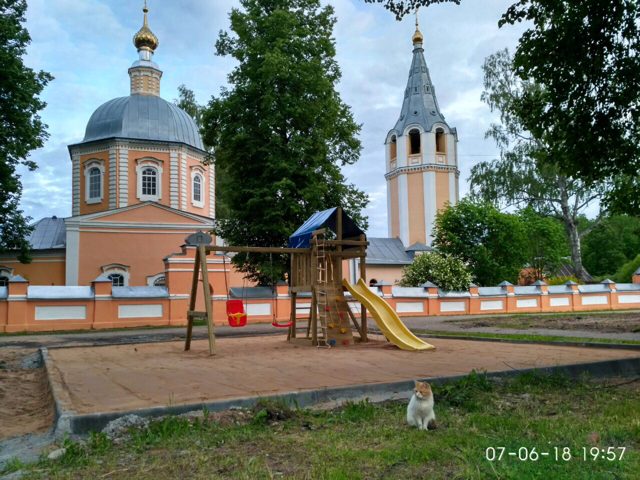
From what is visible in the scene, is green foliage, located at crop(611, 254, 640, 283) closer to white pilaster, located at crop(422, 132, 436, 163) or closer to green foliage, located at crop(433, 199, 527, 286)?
green foliage, located at crop(433, 199, 527, 286)

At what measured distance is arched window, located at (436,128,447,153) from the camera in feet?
157

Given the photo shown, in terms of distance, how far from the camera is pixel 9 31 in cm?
2231

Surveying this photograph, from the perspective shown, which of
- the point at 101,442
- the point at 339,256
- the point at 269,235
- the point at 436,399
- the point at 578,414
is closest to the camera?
the point at 101,442

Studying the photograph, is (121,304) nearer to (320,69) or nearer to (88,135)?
(320,69)

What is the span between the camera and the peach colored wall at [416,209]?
154ft

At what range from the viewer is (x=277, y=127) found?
24.2 meters

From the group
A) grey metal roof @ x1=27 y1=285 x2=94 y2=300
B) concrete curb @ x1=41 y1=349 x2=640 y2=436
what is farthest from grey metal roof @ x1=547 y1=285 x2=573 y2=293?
concrete curb @ x1=41 y1=349 x2=640 y2=436

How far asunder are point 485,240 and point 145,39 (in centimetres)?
2720

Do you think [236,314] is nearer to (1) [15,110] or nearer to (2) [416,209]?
(1) [15,110]

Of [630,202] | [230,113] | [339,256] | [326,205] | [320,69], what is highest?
[320,69]

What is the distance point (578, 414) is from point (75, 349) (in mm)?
10705

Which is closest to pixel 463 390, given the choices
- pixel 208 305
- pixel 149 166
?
pixel 208 305

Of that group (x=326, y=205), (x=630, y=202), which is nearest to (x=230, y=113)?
(x=326, y=205)

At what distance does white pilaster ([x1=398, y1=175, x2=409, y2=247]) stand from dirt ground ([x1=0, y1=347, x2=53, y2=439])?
38778 mm
